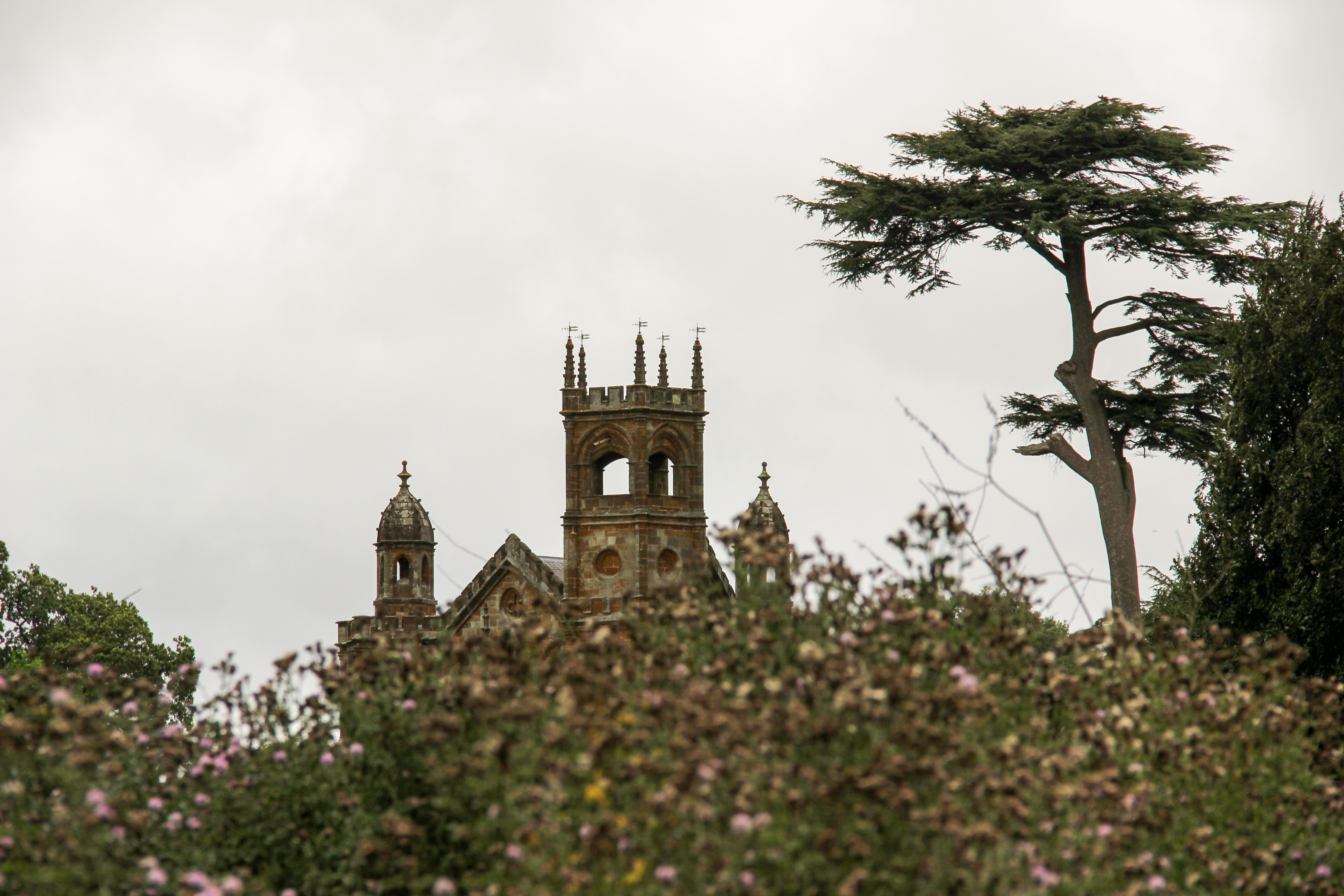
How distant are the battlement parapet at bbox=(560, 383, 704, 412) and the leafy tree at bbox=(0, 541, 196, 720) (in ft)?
61.0

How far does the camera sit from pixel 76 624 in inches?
2404

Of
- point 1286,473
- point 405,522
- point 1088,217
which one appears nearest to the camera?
point 1286,473

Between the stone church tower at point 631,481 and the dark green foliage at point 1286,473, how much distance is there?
1175 inches

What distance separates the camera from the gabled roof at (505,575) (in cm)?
5206

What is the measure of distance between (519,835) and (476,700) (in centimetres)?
120

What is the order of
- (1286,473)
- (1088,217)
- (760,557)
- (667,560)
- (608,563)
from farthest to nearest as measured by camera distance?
(667,560)
(608,563)
(1088,217)
(1286,473)
(760,557)

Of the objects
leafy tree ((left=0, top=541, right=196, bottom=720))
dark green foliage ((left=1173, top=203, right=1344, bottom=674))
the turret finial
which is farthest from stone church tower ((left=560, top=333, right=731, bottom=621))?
dark green foliage ((left=1173, top=203, right=1344, bottom=674))

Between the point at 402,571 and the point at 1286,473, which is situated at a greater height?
the point at 402,571

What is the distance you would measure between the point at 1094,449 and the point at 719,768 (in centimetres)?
2803

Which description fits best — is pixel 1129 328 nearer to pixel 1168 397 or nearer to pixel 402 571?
pixel 1168 397

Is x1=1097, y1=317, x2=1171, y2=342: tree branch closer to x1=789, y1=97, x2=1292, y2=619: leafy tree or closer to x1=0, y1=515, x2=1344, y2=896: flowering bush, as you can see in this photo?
x1=789, y1=97, x2=1292, y2=619: leafy tree

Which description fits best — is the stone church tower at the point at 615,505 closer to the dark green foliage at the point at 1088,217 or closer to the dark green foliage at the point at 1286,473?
the dark green foliage at the point at 1088,217

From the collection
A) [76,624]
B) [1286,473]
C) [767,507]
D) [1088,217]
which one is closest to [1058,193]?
[1088,217]

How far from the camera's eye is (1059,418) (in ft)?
114
